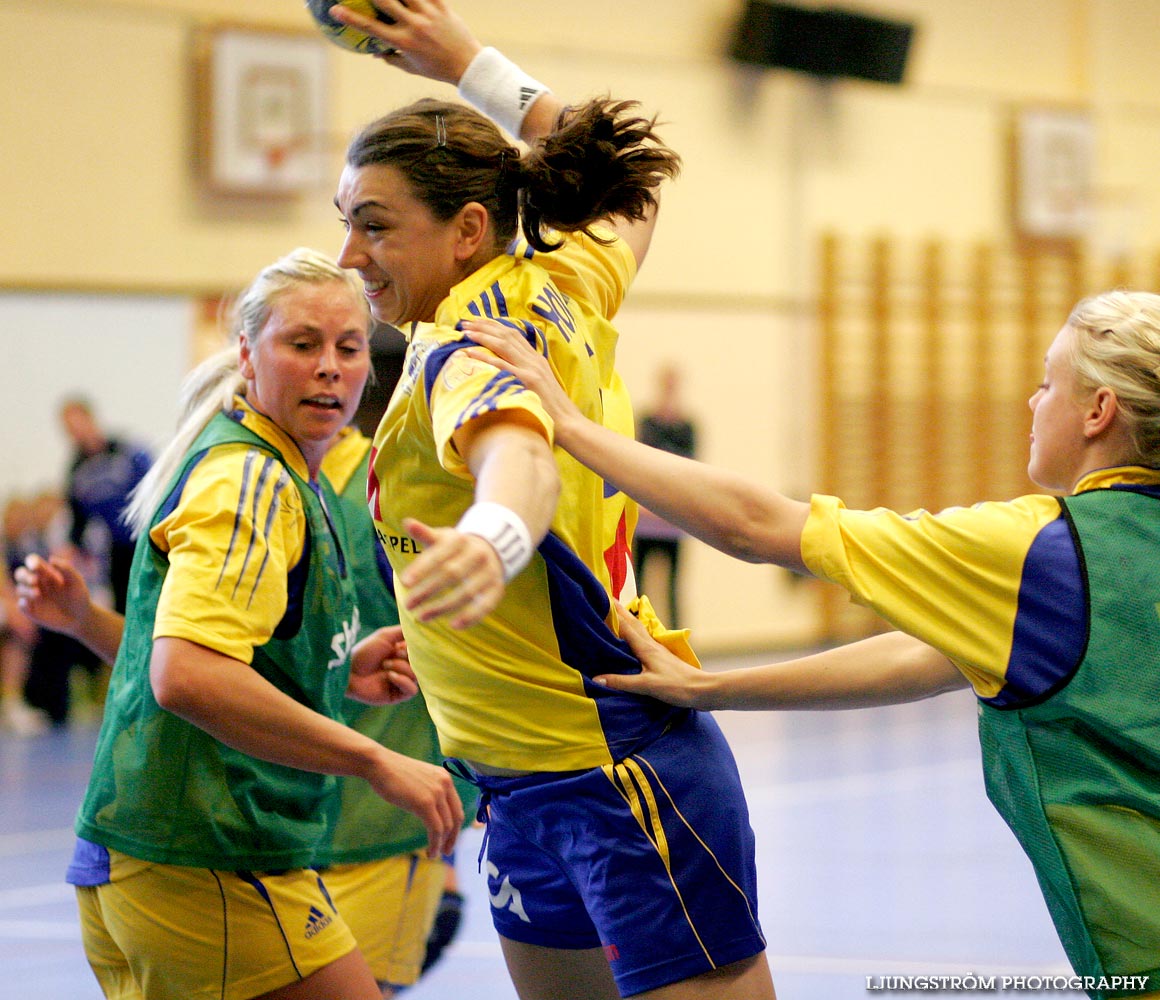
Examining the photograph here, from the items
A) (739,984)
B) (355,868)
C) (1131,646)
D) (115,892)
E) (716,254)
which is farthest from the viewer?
(716,254)

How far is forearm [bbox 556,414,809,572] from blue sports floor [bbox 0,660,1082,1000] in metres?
1.27

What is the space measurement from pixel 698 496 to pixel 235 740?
0.79m

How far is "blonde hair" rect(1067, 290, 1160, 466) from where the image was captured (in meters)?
1.91

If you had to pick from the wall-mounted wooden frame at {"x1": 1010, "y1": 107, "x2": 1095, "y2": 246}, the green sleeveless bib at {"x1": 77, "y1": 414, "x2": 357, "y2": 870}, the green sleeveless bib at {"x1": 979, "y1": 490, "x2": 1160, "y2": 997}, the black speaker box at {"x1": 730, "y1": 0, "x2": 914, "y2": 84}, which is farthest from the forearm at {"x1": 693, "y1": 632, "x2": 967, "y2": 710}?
the wall-mounted wooden frame at {"x1": 1010, "y1": 107, "x2": 1095, "y2": 246}

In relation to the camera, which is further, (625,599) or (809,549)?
(625,599)

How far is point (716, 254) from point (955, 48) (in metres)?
3.22

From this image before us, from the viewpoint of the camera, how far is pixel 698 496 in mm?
1905

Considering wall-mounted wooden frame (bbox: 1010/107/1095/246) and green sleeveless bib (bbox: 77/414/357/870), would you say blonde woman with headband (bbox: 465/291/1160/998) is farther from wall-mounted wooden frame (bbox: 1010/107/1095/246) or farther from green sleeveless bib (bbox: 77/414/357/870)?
wall-mounted wooden frame (bbox: 1010/107/1095/246)

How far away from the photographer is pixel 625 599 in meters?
2.24

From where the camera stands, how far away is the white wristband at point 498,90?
8.29ft

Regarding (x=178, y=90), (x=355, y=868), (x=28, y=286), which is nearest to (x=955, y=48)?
(x=178, y=90)

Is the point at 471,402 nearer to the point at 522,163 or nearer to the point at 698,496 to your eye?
the point at 698,496

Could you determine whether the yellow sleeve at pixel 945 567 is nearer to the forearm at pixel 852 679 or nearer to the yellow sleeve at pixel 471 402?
the forearm at pixel 852 679

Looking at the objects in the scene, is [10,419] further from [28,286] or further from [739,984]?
[739,984]
